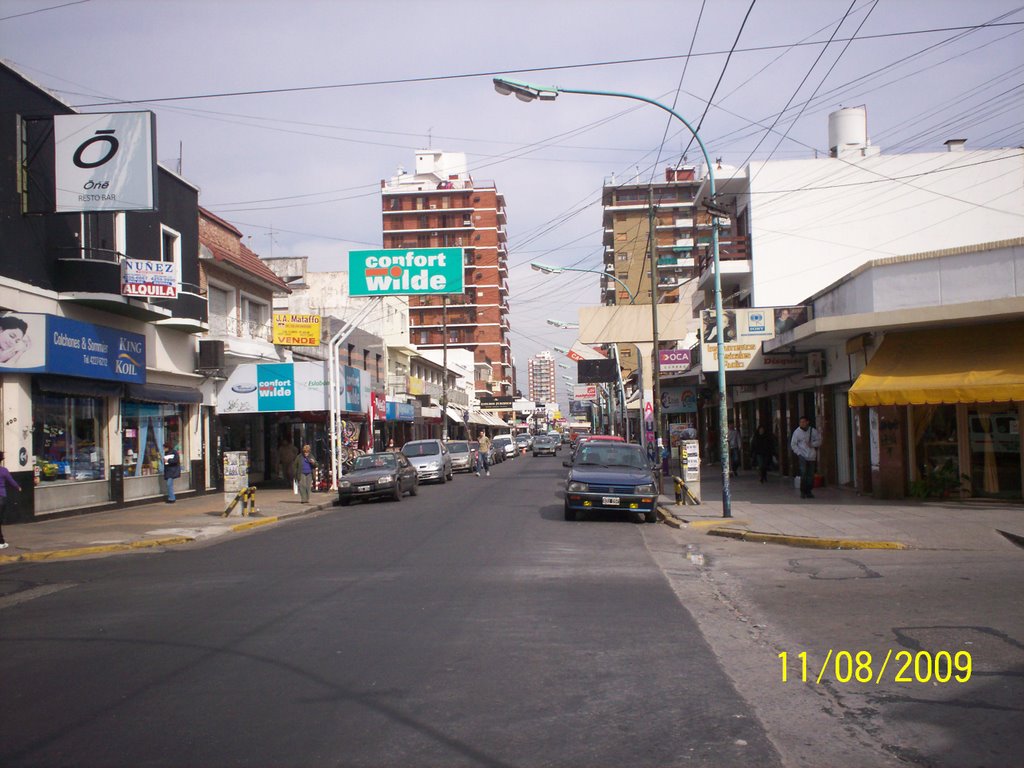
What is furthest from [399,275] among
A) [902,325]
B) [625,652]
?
[625,652]

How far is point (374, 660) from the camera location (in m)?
7.23

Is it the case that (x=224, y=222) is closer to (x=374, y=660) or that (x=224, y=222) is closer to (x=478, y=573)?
Result: (x=478, y=573)

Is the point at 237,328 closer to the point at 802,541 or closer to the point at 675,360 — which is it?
the point at 675,360

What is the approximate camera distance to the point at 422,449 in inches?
1406

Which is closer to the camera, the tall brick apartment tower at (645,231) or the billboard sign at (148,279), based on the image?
the billboard sign at (148,279)

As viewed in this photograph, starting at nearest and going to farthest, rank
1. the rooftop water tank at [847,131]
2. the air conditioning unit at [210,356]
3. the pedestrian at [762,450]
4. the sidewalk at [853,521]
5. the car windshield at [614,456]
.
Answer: the sidewalk at [853,521]
the car windshield at [614,456]
the pedestrian at [762,450]
the air conditioning unit at [210,356]
the rooftop water tank at [847,131]

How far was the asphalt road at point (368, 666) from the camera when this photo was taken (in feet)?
17.4

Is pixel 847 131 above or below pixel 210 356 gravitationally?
above

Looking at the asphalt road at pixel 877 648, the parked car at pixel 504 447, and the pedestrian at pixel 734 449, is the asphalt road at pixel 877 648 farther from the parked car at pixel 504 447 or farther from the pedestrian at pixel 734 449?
the parked car at pixel 504 447

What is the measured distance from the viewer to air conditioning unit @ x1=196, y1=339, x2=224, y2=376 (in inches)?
1135

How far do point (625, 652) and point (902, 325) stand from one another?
13430 mm

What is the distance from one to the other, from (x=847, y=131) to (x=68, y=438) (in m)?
33.9

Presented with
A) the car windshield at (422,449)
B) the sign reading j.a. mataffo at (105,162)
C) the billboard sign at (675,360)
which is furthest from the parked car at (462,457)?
the sign reading j.a. mataffo at (105,162)
